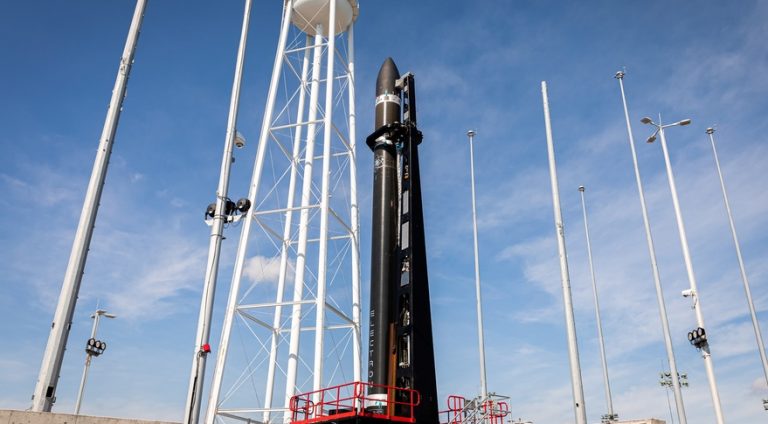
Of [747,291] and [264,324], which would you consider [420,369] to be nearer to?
[264,324]

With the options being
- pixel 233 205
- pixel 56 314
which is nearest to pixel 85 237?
pixel 56 314

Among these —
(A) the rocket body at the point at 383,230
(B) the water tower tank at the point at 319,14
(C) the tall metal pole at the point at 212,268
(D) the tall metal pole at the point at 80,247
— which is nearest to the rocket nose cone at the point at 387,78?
(A) the rocket body at the point at 383,230

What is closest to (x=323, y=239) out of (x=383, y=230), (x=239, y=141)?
(x=383, y=230)

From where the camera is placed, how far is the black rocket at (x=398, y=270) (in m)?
20.3

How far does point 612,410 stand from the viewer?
3875cm

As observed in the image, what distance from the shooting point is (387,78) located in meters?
26.6

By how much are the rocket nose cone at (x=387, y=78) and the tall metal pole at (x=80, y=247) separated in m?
11.9

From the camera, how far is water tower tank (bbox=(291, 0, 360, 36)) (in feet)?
95.9

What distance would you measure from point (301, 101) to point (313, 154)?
2.65 meters

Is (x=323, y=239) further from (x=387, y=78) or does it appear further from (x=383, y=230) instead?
(x=387, y=78)

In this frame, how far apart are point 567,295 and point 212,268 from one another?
1008 cm

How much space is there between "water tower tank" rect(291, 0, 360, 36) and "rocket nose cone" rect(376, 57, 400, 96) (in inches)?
167

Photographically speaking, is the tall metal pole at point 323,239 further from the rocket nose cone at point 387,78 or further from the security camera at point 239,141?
the security camera at point 239,141

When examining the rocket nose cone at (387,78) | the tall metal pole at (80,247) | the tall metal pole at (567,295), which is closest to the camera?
the tall metal pole at (80,247)
